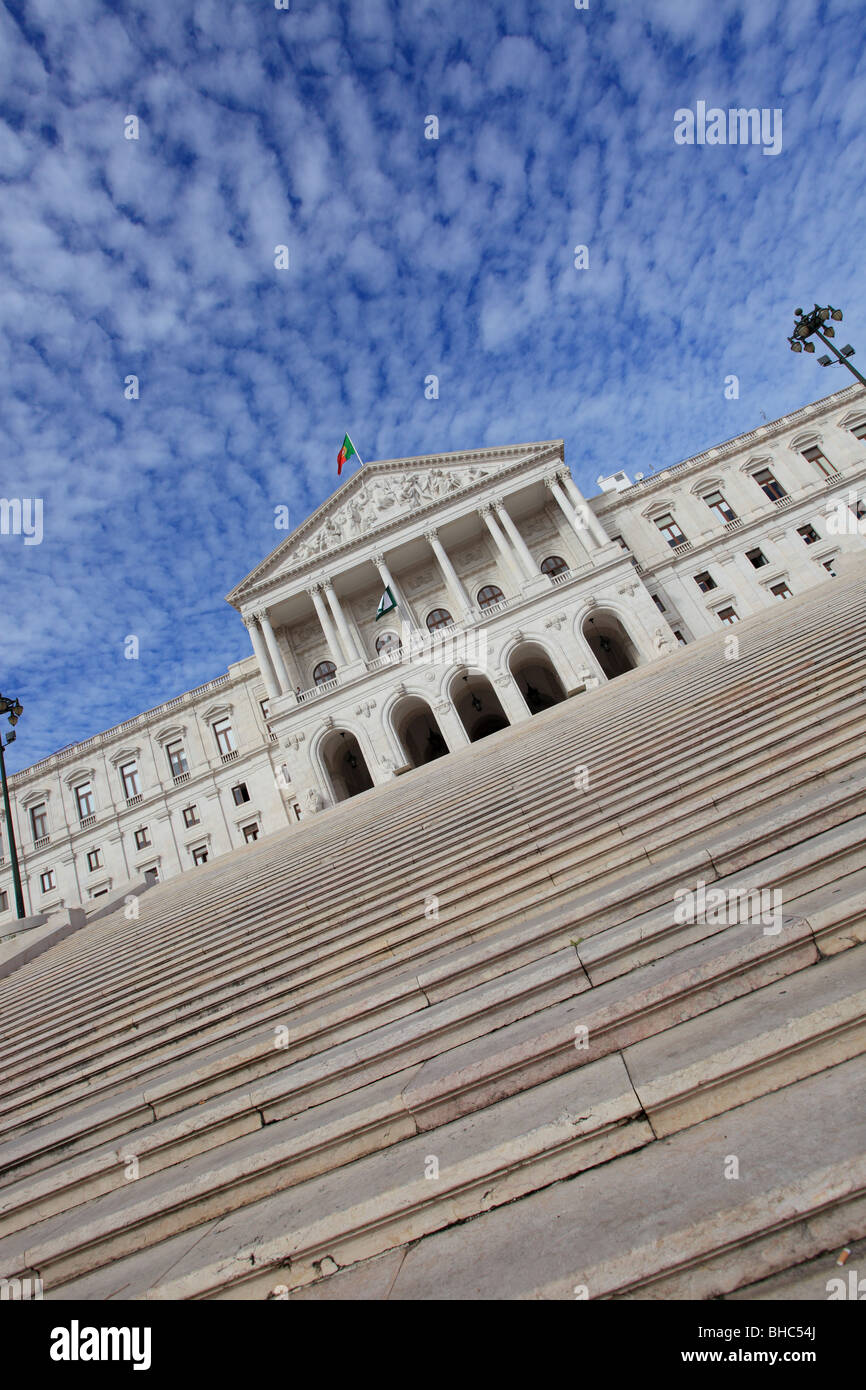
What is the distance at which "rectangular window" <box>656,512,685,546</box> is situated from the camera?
32031 millimetres

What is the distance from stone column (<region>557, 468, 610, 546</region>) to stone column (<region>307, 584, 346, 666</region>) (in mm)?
12920

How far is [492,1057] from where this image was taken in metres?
3.15

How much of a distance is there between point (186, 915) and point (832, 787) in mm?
10128

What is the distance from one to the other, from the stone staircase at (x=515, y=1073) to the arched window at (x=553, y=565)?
963 inches

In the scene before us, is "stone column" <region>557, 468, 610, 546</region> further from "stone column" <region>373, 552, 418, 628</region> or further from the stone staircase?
the stone staircase

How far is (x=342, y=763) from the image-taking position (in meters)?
30.2

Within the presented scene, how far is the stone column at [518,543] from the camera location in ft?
93.8

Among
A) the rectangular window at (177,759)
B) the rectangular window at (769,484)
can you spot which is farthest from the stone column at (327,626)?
the rectangular window at (769,484)

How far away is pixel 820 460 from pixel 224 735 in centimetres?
3458

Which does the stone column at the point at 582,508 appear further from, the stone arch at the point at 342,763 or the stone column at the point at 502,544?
the stone arch at the point at 342,763

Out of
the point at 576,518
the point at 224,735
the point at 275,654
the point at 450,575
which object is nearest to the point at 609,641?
the point at 576,518

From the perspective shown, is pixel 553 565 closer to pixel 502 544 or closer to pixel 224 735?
pixel 502 544
